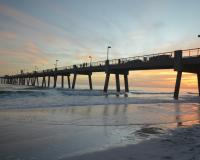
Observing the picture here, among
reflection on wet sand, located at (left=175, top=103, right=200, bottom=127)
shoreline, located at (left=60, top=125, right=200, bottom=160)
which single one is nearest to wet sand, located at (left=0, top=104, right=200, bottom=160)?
shoreline, located at (left=60, top=125, right=200, bottom=160)

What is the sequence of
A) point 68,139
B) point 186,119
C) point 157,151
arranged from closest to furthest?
point 157,151
point 68,139
point 186,119

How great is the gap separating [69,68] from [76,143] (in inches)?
2416

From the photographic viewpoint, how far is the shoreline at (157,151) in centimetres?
676

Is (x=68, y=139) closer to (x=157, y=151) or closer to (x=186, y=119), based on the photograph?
(x=157, y=151)

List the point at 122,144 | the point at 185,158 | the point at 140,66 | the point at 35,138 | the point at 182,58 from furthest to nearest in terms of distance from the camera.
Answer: the point at 140,66, the point at 182,58, the point at 35,138, the point at 122,144, the point at 185,158

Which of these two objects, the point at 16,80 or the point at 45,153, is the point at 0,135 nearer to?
the point at 45,153

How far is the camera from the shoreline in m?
6.76

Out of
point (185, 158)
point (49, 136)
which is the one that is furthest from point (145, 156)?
point (49, 136)

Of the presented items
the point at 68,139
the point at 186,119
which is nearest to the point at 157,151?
the point at 68,139

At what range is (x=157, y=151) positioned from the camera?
24.3 feet

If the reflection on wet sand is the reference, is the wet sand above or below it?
above

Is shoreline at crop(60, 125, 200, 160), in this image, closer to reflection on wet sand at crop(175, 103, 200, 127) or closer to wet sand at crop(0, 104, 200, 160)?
wet sand at crop(0, 104, 200, 160)

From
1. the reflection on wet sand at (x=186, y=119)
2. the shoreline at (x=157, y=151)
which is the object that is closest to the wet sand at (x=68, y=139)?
the shoreline at (x=157, y=151)

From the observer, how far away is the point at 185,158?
6523 millimetres
